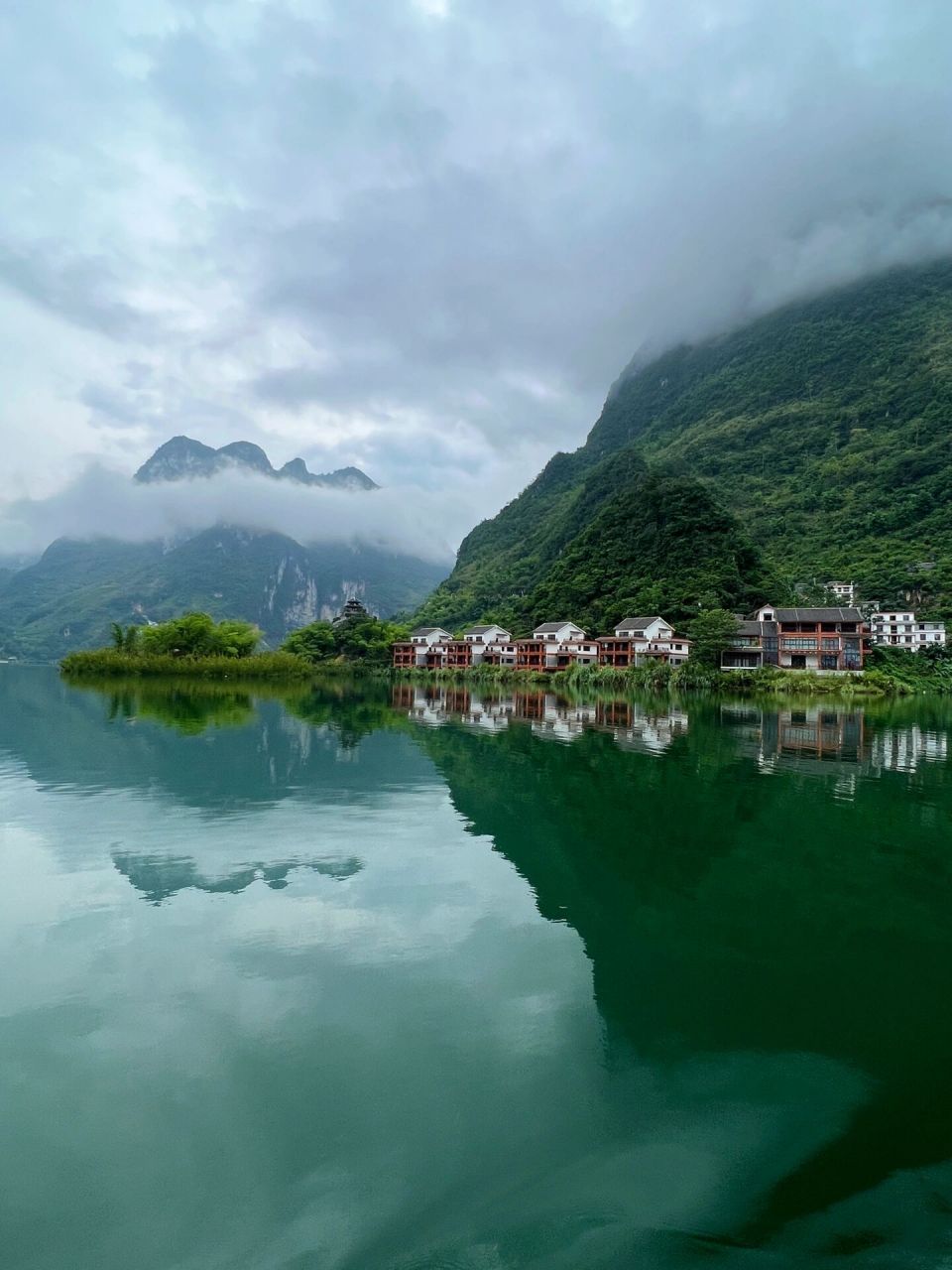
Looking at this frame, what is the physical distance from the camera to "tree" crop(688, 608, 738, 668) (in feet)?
193

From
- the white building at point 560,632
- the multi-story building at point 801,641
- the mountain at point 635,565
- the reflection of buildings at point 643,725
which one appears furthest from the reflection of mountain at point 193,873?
the mountain at point 635,565

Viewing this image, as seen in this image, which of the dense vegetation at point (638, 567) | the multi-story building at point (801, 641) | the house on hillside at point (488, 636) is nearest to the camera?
the multi-story building at point (801, 641)

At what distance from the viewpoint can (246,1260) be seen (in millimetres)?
3234

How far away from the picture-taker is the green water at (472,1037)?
350cm

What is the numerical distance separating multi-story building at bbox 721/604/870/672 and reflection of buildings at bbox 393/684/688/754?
2305cm

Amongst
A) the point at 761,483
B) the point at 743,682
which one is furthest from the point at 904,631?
the point at 761,483

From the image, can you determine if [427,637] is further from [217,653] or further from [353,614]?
[217,653]

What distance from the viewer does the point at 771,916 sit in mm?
7738

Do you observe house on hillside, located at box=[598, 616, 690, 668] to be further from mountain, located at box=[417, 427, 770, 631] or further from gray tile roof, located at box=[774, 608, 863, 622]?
gray tile roof, located at box=[774, 608, 863, 622]

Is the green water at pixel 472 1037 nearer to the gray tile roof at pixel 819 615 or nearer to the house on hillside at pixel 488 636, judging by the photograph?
the gray tile roof at pixel 819 615

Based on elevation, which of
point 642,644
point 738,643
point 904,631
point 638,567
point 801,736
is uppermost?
point 638,567

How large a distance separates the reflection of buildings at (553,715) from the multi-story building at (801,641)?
23053 mm

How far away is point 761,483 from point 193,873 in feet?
363

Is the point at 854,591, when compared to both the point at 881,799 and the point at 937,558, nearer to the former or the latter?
the point at 937,558
